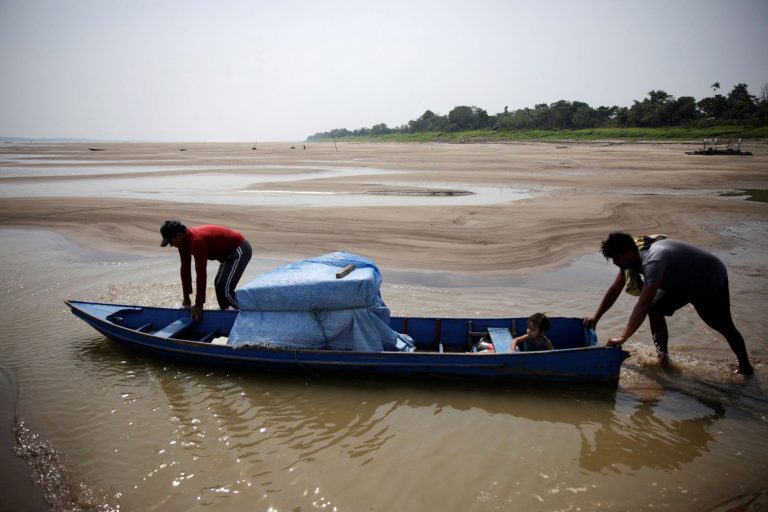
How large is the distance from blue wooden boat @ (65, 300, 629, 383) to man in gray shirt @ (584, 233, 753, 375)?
621mm

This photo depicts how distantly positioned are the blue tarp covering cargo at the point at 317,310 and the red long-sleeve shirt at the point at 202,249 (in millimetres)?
815

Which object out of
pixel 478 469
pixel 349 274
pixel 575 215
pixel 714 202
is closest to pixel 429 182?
pixel 575 215

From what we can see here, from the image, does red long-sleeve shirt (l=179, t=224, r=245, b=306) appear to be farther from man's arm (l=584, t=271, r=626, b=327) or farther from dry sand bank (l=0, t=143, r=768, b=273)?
man's arm (l=584, t=271, r=626, b=327)

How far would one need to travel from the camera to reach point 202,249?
21.1 feet

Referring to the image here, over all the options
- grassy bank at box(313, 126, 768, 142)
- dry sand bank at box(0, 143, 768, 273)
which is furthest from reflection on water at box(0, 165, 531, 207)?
grassy bank at box(313, 126, 768, 142)

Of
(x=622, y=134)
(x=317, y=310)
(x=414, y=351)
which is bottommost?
(x=414, y=351)

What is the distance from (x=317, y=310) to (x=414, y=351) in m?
1.53

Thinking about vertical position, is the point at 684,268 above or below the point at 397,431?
above

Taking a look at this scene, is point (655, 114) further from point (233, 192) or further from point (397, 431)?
point (397, 431)

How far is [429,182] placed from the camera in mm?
24469

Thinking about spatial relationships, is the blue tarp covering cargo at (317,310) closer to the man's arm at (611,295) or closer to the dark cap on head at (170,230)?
the dark cap on head at (170,230)

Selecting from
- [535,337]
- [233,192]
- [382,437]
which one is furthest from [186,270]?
[233,192]

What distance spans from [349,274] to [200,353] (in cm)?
251

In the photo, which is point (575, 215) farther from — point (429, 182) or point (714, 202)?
point (429, 182)
